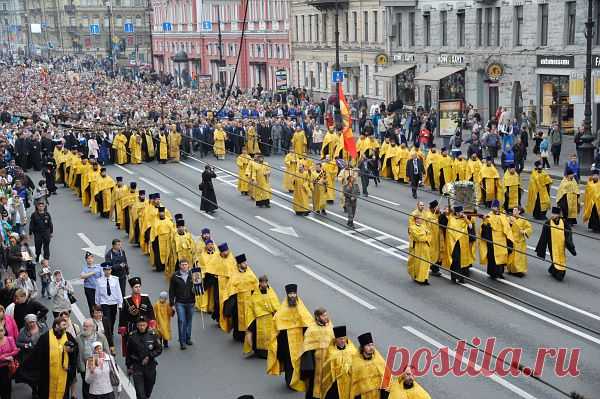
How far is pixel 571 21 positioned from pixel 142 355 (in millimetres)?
28707

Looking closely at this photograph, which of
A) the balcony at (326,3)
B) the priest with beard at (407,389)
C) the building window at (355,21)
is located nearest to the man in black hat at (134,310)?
the priest with beard at (407,389)

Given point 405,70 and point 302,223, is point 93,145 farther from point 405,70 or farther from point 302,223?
point 405,70

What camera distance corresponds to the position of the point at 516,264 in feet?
61.3

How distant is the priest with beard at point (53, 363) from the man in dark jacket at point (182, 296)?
8.41 feet

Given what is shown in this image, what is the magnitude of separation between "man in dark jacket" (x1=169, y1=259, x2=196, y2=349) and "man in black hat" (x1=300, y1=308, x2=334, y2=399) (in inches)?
120

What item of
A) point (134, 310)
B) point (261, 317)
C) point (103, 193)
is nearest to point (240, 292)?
point (261, 317)

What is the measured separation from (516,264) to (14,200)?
34.4 feet

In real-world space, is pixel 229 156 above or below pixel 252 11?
below

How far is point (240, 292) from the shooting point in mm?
15070

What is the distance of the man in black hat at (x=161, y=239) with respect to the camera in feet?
64.9

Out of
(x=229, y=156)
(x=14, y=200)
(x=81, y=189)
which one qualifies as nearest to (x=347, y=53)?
(x=229, y=156)

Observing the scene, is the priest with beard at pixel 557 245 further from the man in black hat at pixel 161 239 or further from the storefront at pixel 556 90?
the storefront at pixel 556 90

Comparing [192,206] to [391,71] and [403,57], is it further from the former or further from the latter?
[403,57]

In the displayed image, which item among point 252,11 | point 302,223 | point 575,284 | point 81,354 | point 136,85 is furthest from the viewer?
point 252,11
